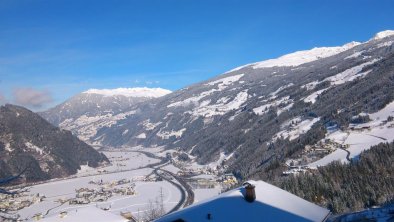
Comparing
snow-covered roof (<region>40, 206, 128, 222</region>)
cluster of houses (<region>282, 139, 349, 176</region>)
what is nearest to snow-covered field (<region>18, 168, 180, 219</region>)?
cluster of houses (<region>282, 139, 349, 176</region>)

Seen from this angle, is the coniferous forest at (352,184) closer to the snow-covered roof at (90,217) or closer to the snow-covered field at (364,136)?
the snow-covered field at (364,136)

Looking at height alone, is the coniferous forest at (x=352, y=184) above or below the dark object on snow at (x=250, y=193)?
below

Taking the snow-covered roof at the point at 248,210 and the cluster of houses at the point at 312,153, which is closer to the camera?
the snow-covered roof at the point at 248,210

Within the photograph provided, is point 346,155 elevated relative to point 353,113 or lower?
lower

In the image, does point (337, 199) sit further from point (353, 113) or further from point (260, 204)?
point (353, 113)

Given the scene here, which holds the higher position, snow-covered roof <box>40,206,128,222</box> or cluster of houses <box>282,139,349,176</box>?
snow-covered roof <box>40,206,128,222</box>

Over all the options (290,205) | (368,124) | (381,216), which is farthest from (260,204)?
(368,124)

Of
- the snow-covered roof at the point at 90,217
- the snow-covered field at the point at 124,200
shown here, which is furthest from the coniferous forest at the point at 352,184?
the snow-covered field at the point at 124,200

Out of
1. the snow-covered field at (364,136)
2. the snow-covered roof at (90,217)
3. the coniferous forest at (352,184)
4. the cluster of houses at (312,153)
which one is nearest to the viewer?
the snow-covered roof at (90,217)

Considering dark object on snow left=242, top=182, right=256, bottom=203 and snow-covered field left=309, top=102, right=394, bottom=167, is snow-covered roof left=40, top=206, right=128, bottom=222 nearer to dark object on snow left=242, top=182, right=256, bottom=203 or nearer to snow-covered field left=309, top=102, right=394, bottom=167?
dark object on snow left=242, top=182, right=256, bottom=203
